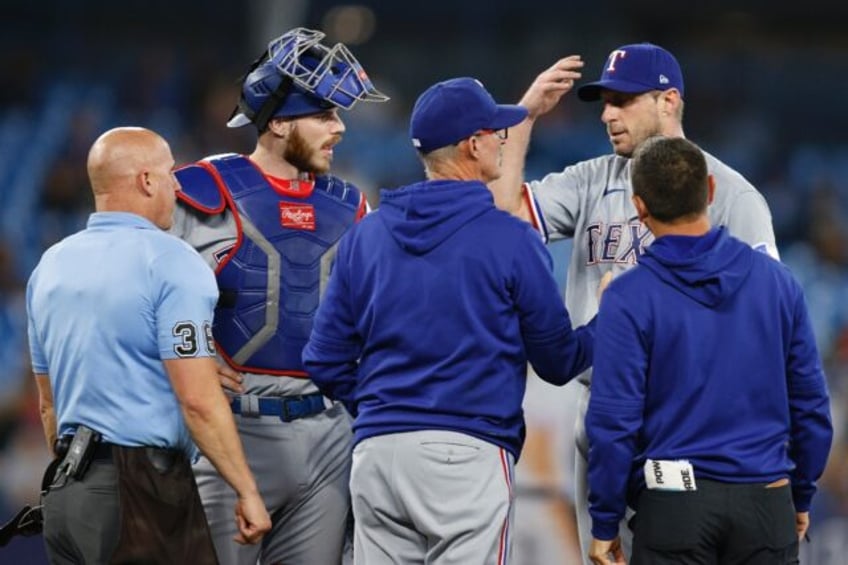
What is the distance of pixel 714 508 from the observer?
3.71 metres

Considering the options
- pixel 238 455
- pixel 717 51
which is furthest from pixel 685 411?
pixel 717 51

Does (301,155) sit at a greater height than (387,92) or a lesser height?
greater

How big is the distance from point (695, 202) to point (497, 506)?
38.1 inches

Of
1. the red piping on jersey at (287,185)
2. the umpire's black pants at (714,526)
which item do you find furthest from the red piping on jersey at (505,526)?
the red piping on jersey at (287,185)

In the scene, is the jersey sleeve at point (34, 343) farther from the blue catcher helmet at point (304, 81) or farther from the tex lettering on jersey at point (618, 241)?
the tex lettering on jersey at point (618, 241)

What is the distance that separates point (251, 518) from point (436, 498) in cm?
53

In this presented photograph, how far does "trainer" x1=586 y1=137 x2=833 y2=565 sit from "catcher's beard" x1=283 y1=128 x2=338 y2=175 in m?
1.21

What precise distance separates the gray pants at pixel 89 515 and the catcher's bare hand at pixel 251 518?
13.7 inches

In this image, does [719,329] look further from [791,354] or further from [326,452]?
[326,452]

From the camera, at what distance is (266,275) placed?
448 centimetres

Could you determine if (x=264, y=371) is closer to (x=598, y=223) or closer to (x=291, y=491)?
(x=291, y=491)

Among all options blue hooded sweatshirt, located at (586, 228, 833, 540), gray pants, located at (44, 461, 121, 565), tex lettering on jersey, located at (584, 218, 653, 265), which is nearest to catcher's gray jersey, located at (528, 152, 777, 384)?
tex lettering on jersey, located at (584, 218, 653, 265)

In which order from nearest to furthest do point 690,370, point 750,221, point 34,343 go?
point 690,370 → point 34,343 → point 750,221

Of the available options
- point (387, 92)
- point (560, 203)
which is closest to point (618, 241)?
point (560, 203)
